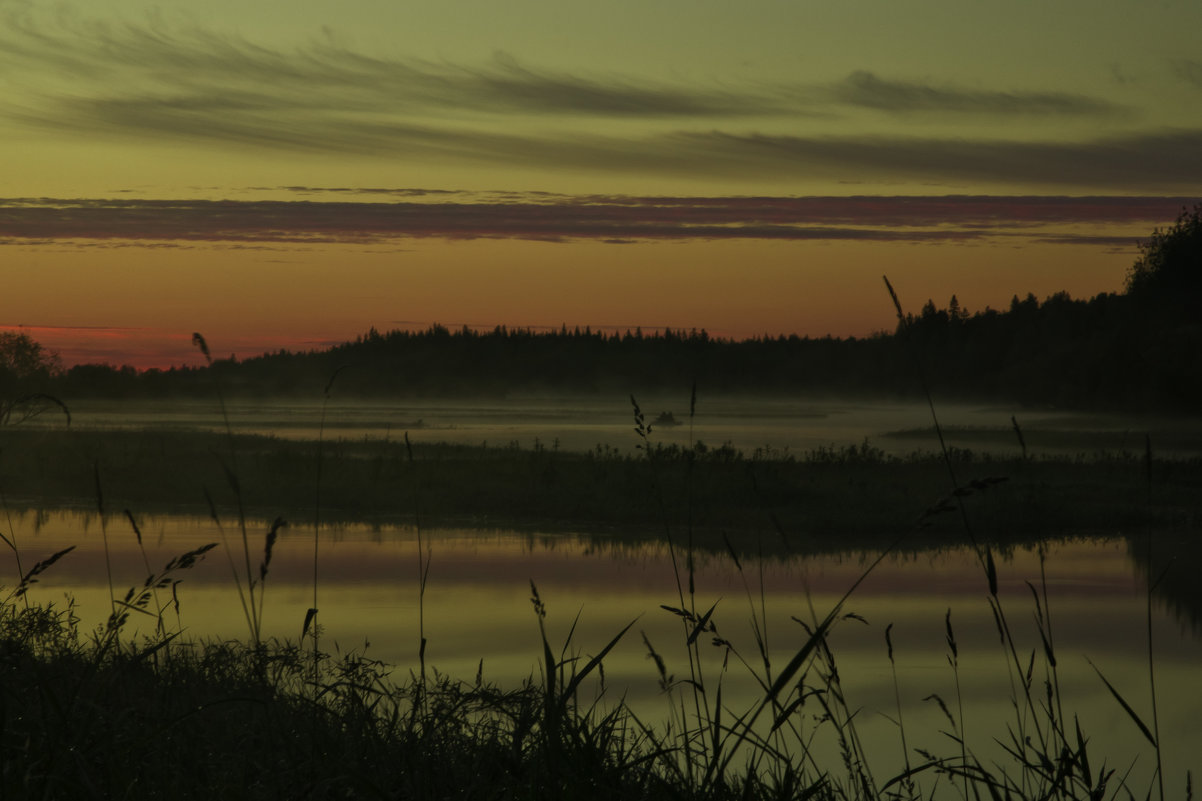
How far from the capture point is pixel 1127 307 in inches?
3246

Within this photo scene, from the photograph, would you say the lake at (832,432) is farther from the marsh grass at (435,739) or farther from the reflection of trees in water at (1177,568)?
the marsh grass at (435,739)

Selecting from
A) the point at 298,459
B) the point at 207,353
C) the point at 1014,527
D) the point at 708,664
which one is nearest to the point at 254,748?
the point at 207,353

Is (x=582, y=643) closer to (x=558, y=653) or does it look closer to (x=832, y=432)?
(x=558, y=653)

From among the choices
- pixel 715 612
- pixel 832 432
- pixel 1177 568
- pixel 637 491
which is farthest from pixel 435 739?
pixel 832 432

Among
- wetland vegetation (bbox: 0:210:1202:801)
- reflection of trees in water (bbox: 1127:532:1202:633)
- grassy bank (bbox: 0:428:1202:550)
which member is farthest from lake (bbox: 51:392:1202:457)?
reflection of trees in water (bbox: 1127:532:1202:633)

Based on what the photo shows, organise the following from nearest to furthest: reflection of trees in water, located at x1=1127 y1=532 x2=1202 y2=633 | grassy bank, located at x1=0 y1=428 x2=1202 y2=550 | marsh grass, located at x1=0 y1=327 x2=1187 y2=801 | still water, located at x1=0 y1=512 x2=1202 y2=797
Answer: marsh grass, located at x1=0 y1=327 x2=1187 y2=801
still water, located at x1=0 y1=512 x2=1202 y2=797
reflection of trees in water, located at x1=1127 y1=532 x2=1202 y2=633
grassy bank, located at x1=0 y1=428 x2=1202 y2=550

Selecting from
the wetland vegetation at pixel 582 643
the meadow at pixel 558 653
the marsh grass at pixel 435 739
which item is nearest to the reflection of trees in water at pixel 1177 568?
the wetland vegetation at pixel 582 643

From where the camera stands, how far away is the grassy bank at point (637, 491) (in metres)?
23.2

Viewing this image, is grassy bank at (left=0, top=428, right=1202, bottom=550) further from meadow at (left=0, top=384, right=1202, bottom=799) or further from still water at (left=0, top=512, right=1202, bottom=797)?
still water at (left=0, top=512, right=1202, bottom=797)

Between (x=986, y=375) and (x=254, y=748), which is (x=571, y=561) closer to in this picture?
(x=254, y=748)

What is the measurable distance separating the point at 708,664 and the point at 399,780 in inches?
303

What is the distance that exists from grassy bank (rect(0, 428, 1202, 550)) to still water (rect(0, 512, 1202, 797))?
1.82 m

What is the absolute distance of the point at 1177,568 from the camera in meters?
19.5

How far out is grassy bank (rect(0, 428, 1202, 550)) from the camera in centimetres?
2322
